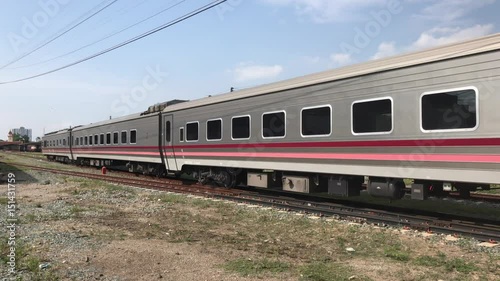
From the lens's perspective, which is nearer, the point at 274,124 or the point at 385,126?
the point at 385,126

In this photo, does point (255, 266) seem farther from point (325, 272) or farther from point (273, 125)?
point (273, 125)

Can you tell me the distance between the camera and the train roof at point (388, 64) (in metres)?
7.34

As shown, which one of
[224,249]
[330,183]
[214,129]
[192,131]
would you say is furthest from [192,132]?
[224,249]

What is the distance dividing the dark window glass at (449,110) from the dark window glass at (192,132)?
934 centimetres

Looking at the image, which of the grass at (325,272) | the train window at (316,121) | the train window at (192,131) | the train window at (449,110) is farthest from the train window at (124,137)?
the grass at (325,272)

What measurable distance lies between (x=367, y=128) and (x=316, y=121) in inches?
63.9

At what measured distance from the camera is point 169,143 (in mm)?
17828

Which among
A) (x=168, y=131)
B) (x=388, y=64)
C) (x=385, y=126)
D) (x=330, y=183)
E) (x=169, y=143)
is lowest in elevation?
(x=330, y=183)

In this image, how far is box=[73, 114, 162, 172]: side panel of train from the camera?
1967 cm

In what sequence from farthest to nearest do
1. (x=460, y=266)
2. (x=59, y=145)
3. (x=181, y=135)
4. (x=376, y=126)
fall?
(x=59, y=145) < (x=181, y=135) < (x=376, y=126) < (x=460, y=266)

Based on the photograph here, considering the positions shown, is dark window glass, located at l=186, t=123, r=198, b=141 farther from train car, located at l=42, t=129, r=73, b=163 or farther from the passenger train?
train car, located at l=42, t=129, r=73, b=163

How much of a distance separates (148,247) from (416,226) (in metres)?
5.07

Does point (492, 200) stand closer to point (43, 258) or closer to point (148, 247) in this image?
point (148, 247)
